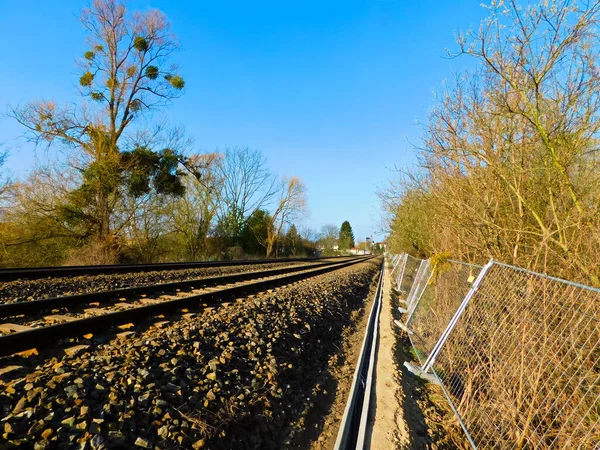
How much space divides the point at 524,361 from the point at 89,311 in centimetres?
617

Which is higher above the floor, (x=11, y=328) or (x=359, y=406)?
(x=359, y=406)

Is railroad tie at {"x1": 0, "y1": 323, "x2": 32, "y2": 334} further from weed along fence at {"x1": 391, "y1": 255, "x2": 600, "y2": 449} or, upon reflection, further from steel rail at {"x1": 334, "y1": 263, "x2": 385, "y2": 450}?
weed along fence at {"x1": 391, "y1": 255, "x2": 600, "y2": 449}

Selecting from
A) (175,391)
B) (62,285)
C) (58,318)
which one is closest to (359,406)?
(175,391)

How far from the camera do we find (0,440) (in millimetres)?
2197

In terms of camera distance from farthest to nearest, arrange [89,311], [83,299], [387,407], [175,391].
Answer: [83,299] < [89,311] < [387,407] < [175,391]

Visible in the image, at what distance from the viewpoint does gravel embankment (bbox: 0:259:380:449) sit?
249 centimetres

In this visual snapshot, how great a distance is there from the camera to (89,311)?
562 centimetres

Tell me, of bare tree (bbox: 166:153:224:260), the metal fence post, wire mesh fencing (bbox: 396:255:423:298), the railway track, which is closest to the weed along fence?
the metal fence post

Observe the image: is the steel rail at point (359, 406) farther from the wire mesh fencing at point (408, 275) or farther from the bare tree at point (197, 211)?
the bare tree at point (197, 211)

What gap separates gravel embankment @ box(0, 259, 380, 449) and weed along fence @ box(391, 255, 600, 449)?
195 centimetres

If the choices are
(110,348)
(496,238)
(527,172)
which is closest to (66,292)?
(110,348)

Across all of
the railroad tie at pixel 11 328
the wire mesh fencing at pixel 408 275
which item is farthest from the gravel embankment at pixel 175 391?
the wire mesh fencing at pixel 408 275

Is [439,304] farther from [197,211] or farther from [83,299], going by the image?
[197,211]

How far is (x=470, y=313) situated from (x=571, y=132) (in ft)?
8.83
